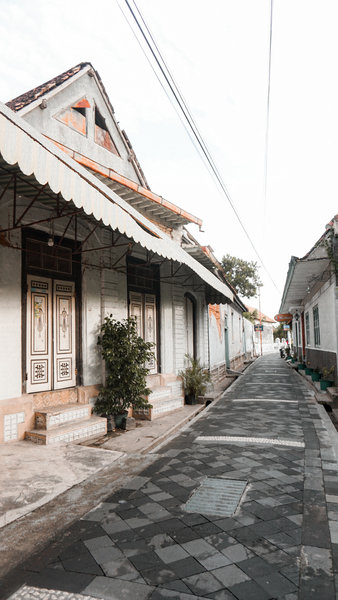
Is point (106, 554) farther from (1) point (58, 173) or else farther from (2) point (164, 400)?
(2) point (164, 400)

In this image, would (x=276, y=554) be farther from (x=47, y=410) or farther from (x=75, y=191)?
(x=47, y=410)

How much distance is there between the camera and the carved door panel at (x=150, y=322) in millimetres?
9617

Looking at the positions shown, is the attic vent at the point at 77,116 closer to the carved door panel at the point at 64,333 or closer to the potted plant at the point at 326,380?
the carved door panel at the point at 64,333

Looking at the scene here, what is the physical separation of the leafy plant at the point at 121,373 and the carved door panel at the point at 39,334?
3.62 ft

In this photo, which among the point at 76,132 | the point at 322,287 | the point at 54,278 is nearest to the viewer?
the point at 54,278

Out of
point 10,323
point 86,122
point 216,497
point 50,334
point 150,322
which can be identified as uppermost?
point 86,122

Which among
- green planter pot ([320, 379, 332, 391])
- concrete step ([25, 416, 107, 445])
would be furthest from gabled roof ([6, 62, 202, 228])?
green planter pot ([320, 379, 332, 391])

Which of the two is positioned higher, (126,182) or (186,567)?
(126,182)

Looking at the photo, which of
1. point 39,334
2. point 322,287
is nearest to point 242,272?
point 322,287

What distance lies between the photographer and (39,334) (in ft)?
21.5

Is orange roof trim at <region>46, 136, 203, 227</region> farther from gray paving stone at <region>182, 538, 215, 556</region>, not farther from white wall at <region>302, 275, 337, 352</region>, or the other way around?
gray paving stone at <region>182, 538, 215, 556</region>

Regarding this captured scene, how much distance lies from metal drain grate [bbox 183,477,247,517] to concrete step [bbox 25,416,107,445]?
8.41 ft

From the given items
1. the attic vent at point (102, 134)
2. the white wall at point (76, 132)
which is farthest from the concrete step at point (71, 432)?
the attic vent at point (102, 134)

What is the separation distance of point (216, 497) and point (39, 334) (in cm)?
402
